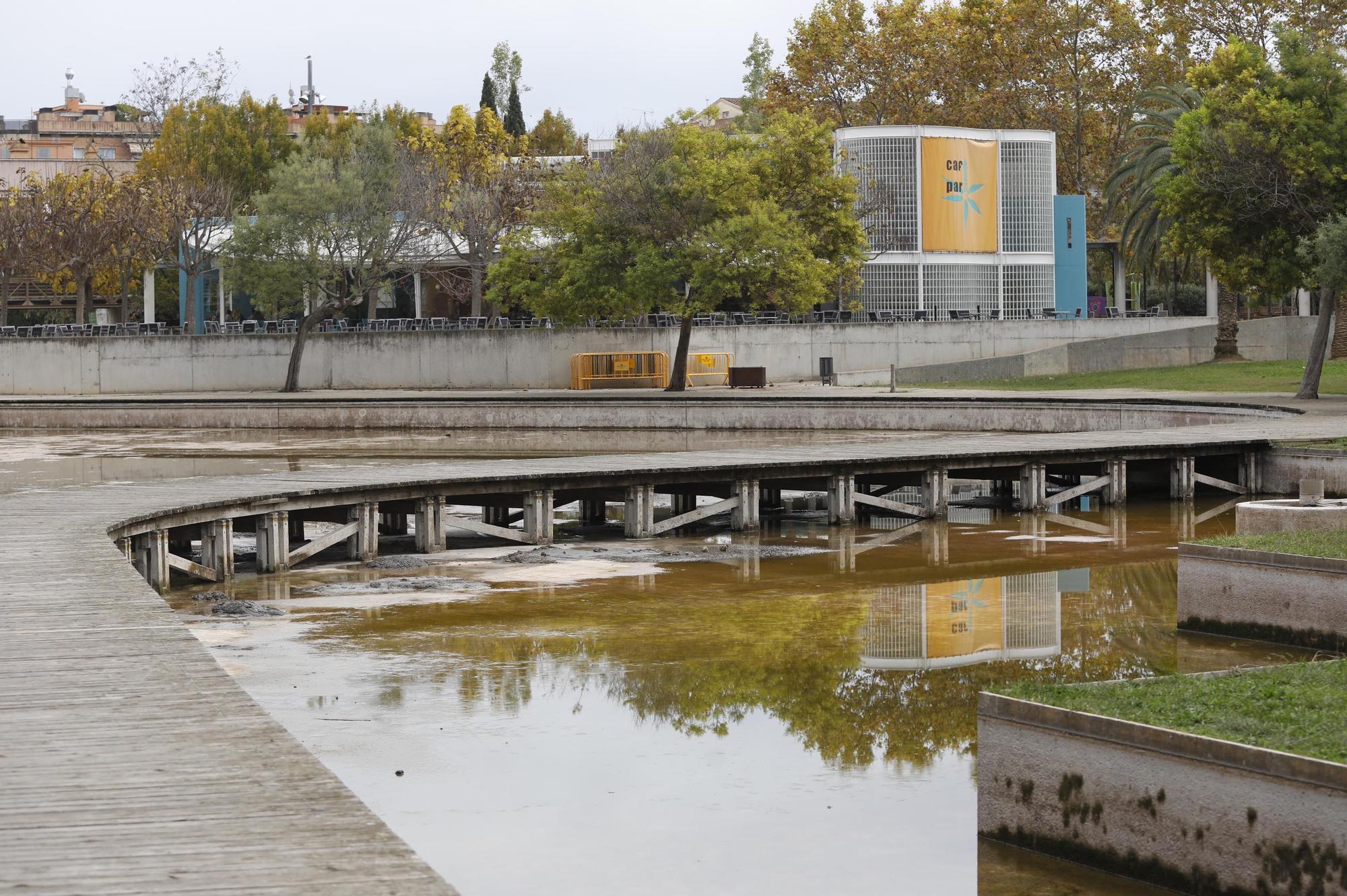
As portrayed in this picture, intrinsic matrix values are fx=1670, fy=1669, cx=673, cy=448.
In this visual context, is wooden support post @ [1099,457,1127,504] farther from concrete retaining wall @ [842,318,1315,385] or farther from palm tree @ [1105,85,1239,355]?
palm tree @ [1105,85,1239,355]

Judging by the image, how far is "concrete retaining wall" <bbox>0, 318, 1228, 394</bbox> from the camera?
54.8 meters

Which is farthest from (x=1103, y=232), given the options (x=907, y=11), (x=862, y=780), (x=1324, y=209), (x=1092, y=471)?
(x=862, y=780)

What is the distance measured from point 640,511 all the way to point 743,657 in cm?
911

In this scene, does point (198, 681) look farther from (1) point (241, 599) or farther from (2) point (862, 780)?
(1) point (241, 599)

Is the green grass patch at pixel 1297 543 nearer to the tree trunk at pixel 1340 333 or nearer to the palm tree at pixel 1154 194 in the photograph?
the palm tree at pixel 1154 194

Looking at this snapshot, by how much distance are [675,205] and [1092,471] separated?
20.6 m

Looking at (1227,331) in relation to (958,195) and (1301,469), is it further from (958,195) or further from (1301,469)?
(1301,469)

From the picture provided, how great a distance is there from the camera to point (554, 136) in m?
99.9

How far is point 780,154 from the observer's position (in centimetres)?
5019

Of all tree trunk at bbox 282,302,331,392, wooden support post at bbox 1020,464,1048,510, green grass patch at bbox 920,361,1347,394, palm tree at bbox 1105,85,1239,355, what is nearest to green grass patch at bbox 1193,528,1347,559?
wooden support post at bbox 1020,464,1048,510

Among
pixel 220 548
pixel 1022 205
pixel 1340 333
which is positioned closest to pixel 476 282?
pixel 1022 205

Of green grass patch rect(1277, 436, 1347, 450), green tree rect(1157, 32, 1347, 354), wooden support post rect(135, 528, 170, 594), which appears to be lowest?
wooden support post rect(135, 528, 170, 594)

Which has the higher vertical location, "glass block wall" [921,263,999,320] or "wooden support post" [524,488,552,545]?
"glass block wall" [921,263,999,320]

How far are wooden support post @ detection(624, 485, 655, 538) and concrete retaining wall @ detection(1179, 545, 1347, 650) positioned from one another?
32.3 feet
